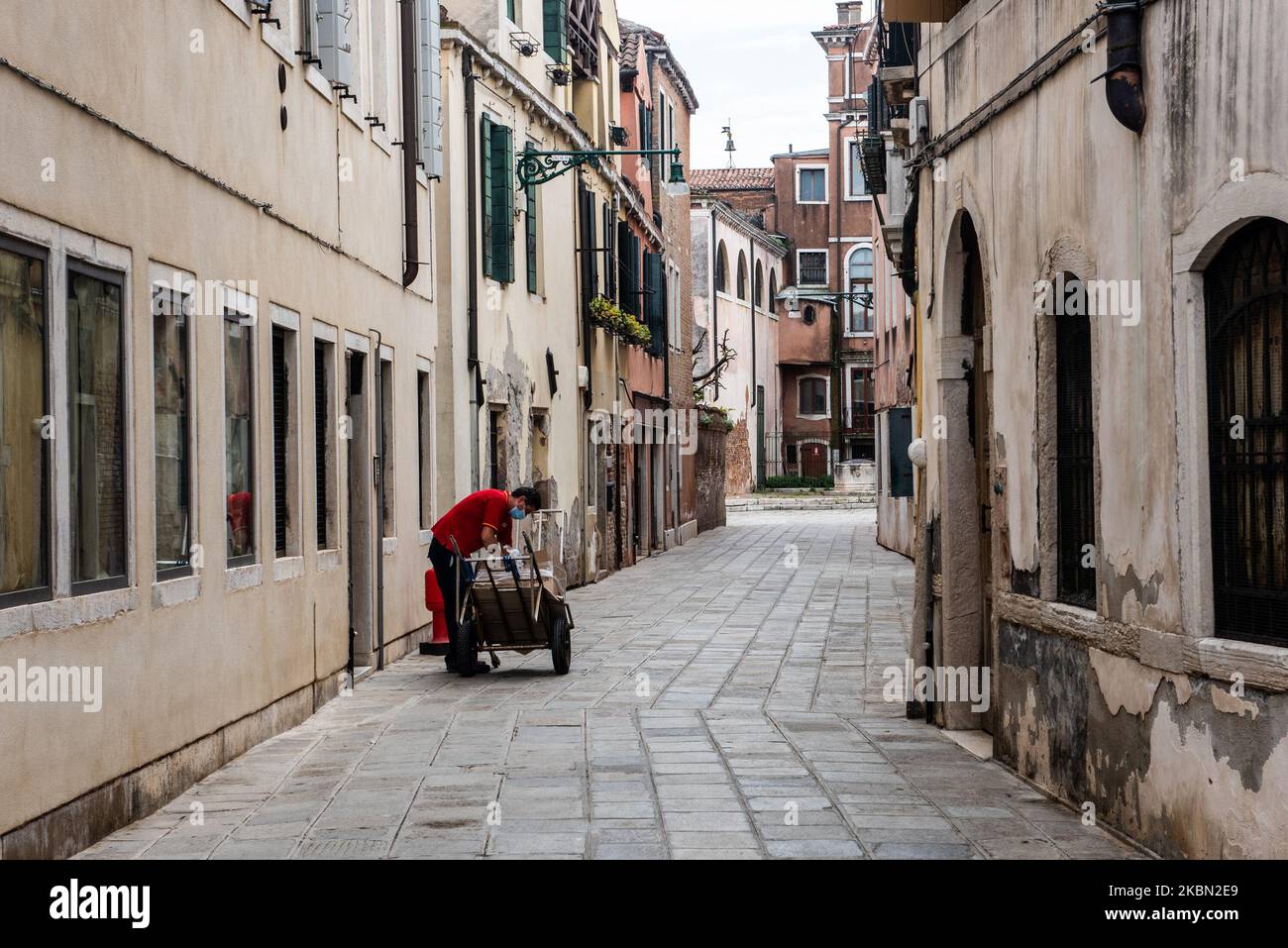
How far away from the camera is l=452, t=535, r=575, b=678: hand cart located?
1354cm

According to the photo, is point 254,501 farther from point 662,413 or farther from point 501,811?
point 662,413

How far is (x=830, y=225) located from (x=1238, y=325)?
61499mm

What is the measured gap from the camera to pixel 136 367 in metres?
8.31

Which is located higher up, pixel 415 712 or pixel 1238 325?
pixel 1238 325

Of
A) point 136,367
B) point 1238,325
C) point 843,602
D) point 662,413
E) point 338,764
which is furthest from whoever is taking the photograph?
point 662,413

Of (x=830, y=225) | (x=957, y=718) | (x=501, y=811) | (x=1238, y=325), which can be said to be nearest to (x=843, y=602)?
(x=957, y=718)

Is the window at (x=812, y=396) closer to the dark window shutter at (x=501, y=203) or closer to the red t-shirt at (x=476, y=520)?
the dark window shutter at (x=501, y=203)

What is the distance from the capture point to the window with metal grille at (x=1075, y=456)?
8.30 m

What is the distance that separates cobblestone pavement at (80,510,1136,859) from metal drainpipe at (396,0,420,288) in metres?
3.47

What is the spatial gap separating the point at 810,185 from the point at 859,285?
411 centimetres

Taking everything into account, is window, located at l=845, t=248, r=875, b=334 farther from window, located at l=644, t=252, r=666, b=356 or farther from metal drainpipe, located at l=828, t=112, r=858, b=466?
window, located at l=644, t=252, r=666, b=356

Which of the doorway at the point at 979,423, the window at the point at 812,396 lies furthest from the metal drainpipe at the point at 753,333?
the doorway at the point at 979,423

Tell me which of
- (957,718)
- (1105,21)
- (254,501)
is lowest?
(957,718)

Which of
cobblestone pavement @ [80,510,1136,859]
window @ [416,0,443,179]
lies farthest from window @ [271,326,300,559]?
window @ [416,0,443,179]
